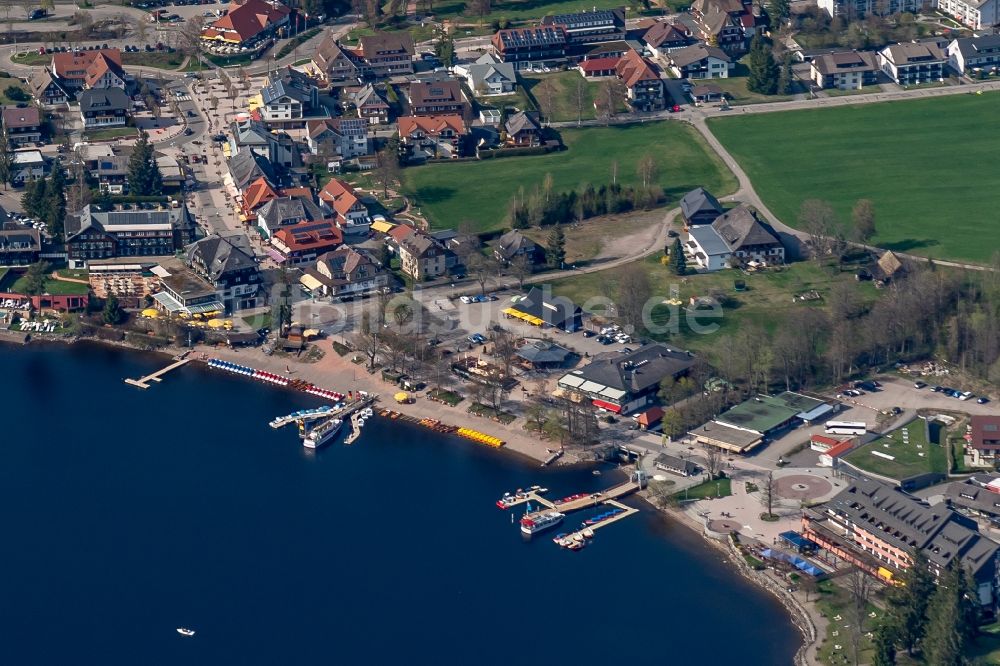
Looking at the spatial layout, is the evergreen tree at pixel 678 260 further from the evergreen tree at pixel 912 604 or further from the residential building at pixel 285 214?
the evergreen tree at pixel 912 604

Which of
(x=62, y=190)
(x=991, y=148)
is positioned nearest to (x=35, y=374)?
(x=62, y=190)

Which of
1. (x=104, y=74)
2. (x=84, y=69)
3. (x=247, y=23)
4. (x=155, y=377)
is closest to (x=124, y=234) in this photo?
(x=155, y=377)

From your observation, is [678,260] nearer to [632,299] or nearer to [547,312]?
[632,299]

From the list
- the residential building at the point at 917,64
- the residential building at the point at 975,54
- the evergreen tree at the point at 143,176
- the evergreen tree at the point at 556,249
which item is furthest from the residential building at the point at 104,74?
the residential building at the point at 975,54

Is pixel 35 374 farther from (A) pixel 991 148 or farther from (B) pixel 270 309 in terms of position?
(A) pixel 991 148

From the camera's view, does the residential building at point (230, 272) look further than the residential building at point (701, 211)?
No

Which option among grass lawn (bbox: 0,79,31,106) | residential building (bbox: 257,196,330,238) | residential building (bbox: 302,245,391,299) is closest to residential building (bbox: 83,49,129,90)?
grass lawn (bbox: 0,79,31,106)
